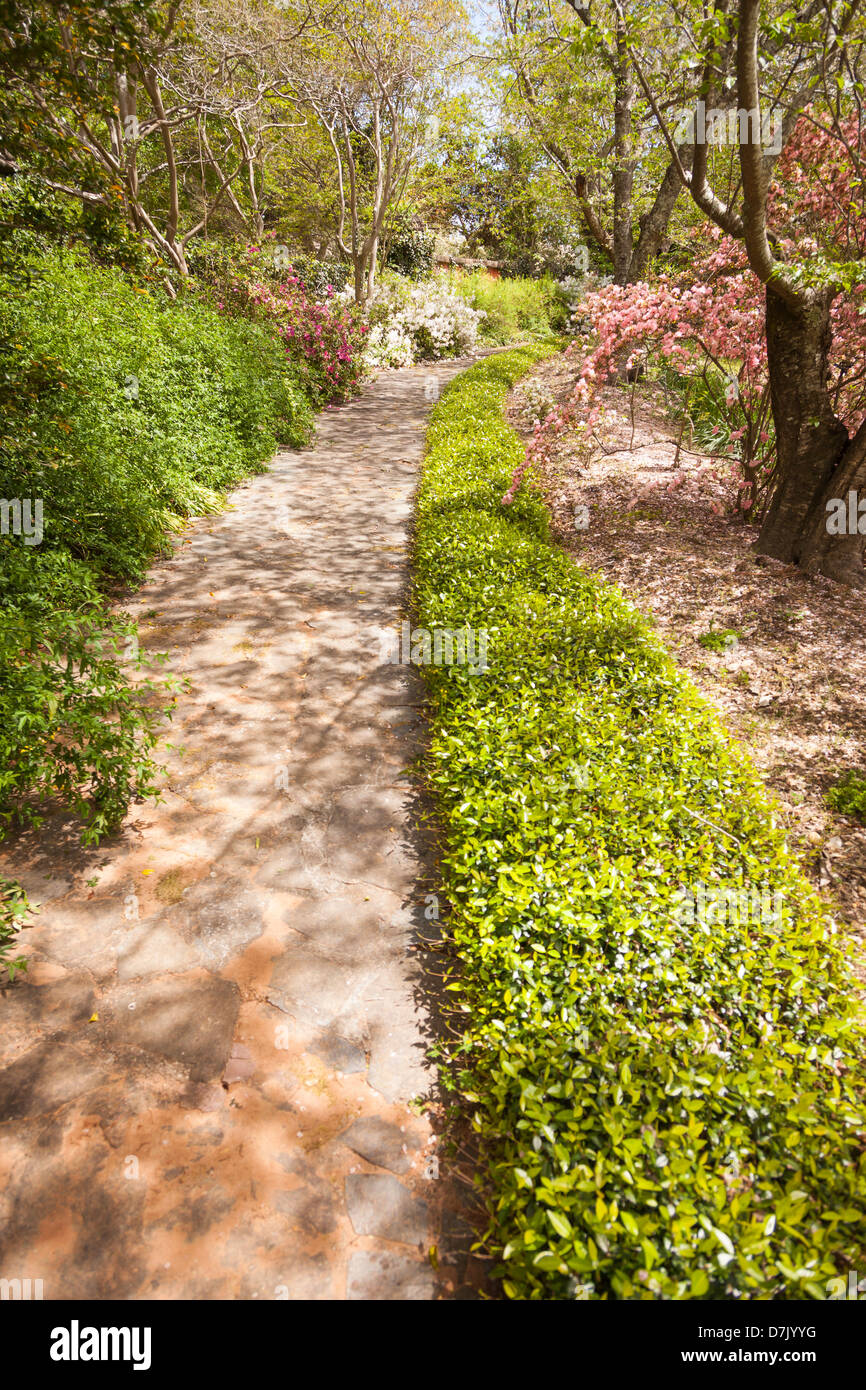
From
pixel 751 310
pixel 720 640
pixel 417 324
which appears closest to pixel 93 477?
pixel 720 640

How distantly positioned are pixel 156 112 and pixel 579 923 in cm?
1299

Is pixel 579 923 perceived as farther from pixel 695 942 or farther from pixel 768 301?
pixel 768 301

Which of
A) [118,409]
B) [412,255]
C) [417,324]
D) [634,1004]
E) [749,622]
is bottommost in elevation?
[634,1004]

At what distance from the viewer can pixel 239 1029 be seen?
8.57 ft

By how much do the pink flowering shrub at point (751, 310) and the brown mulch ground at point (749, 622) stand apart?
0.99 meters

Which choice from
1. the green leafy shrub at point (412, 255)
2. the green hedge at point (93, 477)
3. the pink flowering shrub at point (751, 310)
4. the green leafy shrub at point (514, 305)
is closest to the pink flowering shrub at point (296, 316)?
the green hedge at point (93, 477)

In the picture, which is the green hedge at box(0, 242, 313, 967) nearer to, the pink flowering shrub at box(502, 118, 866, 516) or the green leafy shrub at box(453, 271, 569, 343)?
the pink flowering shrub at box(502, 118, 866, 516)

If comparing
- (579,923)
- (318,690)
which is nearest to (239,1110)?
(579,923)

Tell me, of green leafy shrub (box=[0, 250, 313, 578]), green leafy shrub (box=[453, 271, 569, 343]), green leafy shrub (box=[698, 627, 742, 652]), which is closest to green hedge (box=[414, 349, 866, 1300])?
green leafy shrub (box=[698, 627, 742, 652])

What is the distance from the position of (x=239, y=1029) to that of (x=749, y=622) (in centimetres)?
509

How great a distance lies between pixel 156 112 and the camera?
9531 millimetres

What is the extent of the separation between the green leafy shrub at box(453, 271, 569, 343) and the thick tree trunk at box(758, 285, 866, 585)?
2209cm

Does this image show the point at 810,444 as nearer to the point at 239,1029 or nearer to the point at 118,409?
the point at 239,1029

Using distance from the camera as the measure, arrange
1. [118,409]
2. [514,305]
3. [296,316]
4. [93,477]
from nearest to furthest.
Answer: [93,477]
[118,409]
[296,316]
[514,305]
